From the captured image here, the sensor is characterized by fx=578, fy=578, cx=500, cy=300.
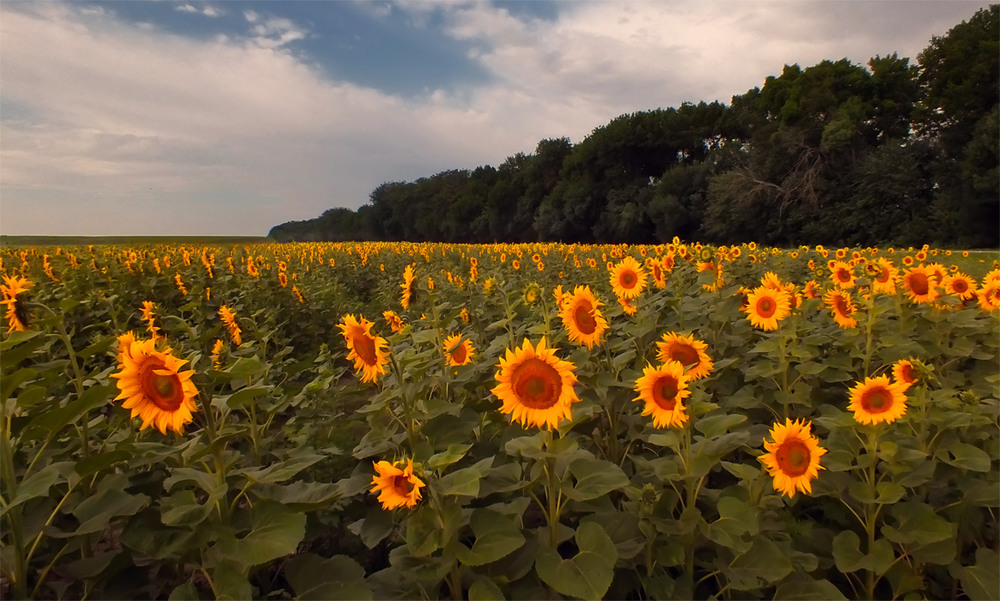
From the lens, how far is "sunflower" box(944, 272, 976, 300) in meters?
4.22

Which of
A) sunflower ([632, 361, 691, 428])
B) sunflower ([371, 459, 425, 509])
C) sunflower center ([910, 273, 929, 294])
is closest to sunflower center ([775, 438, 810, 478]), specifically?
sunflower ([632, 361, 691, 428])

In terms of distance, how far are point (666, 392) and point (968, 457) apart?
4.34 feet

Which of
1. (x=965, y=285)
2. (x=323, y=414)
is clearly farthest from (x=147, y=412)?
(x=965, y=285)

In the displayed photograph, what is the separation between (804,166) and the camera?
33.8 metres

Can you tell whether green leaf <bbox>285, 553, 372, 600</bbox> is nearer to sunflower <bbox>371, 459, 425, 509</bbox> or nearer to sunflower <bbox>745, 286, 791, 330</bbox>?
sunflower <bbox>371, 459, 425, 509</bbox>

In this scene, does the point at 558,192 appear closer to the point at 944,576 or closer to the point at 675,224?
the point at 675,224

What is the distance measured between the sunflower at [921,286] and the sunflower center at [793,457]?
2692 mm

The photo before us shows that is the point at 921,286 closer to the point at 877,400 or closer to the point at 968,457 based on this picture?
the point at 968,457

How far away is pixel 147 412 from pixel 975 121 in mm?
37895

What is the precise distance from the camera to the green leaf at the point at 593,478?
1871 mm

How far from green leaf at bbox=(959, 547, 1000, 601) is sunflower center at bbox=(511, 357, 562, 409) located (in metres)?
1.77

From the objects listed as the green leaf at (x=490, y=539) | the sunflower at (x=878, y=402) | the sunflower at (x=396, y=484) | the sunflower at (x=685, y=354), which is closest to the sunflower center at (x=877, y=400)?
the sunflower at (x=878, y=402)

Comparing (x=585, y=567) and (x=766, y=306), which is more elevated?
(x=766, y=306)

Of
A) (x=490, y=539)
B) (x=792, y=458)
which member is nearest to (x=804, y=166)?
(x=792, y=458)
